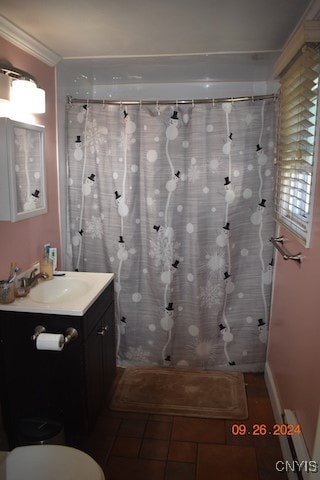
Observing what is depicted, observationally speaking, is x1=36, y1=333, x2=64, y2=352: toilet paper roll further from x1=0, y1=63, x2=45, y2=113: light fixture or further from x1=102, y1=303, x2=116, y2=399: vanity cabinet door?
x1=0, y1=63, x2=45, y2=113: light fixture

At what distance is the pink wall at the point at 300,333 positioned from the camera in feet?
4.82

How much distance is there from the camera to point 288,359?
1.93 meters

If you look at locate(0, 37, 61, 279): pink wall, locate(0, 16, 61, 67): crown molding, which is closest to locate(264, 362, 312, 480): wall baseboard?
locate(0, 37, 61, 279): pink wall

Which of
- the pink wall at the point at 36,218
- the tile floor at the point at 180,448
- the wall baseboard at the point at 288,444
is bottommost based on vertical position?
the tile floor at the point at 180,448

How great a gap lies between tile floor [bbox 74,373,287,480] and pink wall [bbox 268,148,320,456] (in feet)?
0.90

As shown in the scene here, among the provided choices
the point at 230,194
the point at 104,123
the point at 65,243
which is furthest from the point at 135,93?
the point at 65,243

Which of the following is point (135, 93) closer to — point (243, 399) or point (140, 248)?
point (140, 248)

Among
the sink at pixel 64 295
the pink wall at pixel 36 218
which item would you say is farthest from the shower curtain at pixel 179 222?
the sink at pixel 64 295

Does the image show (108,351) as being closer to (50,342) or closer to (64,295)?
(64,295)

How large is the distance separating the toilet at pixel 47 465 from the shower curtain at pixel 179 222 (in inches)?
52.3

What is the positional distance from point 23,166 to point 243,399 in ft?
6.36

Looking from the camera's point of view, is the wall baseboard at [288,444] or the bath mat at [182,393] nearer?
the wall baseboard at [288,444]

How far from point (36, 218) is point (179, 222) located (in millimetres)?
931

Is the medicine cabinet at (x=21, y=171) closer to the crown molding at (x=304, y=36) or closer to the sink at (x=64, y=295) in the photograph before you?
the sink at (x=64, y=295)
